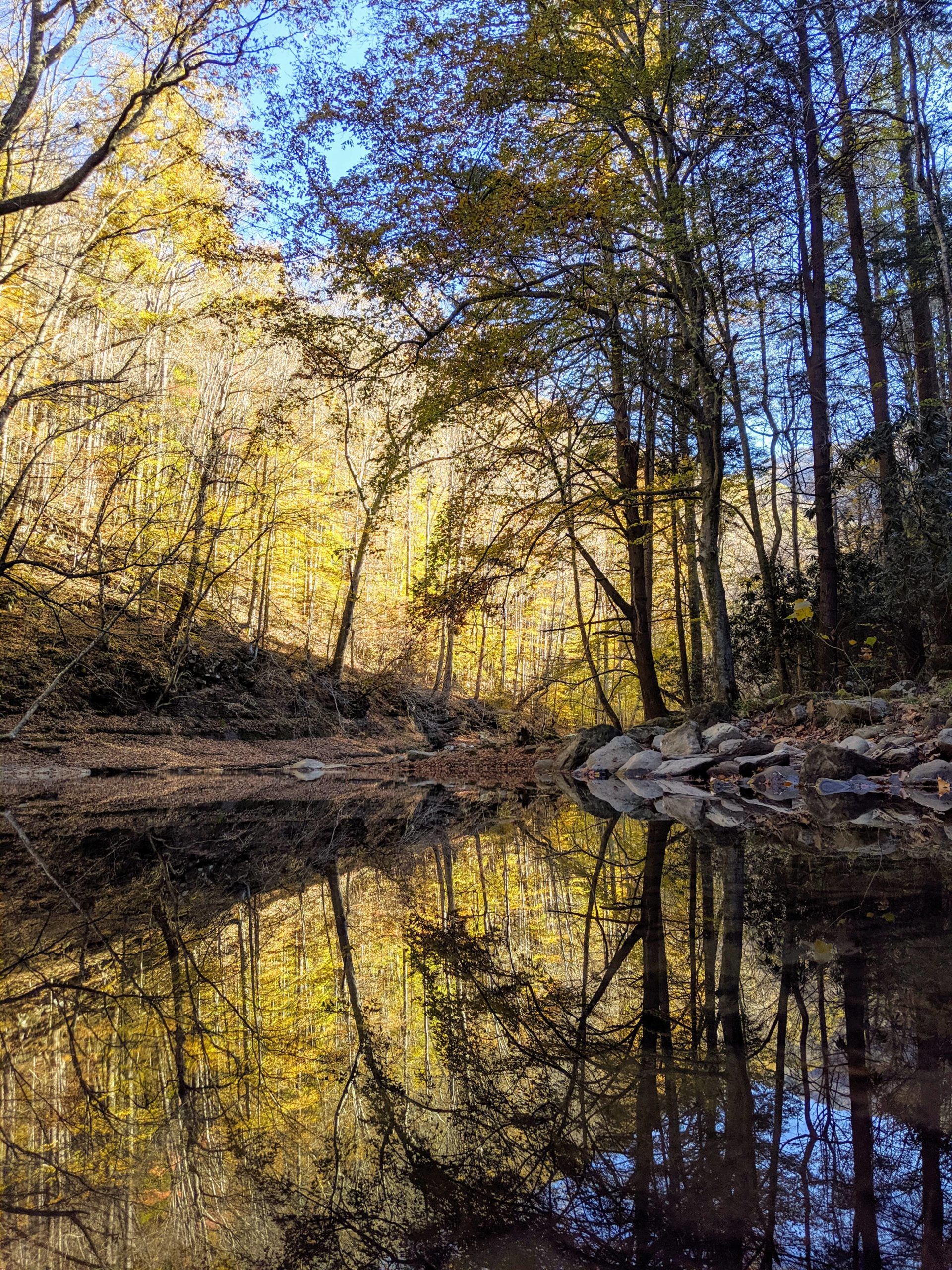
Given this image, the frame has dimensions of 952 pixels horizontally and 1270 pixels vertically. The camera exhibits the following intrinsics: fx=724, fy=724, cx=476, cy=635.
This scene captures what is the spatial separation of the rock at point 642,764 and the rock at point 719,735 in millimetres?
624

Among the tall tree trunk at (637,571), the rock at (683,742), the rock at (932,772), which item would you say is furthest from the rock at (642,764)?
the rock at (932,772)

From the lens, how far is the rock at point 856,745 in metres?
6.89

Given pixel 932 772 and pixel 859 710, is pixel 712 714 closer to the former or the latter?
pixel 859 710

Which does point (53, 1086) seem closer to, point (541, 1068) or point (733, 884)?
point (541, 1068)

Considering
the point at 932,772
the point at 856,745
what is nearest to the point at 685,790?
the point at 856,745

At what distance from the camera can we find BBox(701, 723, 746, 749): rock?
8.49 metres

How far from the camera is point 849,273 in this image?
610 inches

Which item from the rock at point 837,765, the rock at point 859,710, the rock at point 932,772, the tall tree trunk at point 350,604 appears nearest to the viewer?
the rock at point 932,772

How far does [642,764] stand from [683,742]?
68 cm

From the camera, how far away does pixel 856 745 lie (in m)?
7.03

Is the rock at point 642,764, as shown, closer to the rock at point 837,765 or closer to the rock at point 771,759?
the rock at point 771,759

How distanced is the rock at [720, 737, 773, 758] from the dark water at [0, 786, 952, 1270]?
4830mm

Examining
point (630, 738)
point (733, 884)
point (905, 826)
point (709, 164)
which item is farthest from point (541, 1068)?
point (709, 164)

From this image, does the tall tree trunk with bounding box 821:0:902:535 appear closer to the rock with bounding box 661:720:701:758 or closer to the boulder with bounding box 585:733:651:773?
the rock with bounding box 661:720:701:758
